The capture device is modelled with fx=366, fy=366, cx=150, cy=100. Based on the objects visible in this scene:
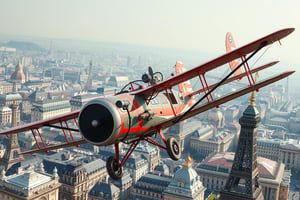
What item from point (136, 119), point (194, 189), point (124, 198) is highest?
point (136, 119)

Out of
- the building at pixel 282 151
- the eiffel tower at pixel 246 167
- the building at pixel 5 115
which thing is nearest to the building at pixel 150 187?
the eiffel tower at pixel 246 167

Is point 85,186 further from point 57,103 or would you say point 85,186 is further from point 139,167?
point 57,103

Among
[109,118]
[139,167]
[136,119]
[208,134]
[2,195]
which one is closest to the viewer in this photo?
[109,118]

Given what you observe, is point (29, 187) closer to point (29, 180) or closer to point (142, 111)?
point (29, 180)

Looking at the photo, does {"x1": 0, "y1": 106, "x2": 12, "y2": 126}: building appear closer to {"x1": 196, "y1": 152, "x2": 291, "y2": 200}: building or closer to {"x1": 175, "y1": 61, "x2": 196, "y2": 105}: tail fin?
{"x1": 196, "y1": 152, "x2": 291, "y2": 200}: building

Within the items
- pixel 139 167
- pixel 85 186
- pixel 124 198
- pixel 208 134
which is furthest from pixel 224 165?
pixel 208 134
